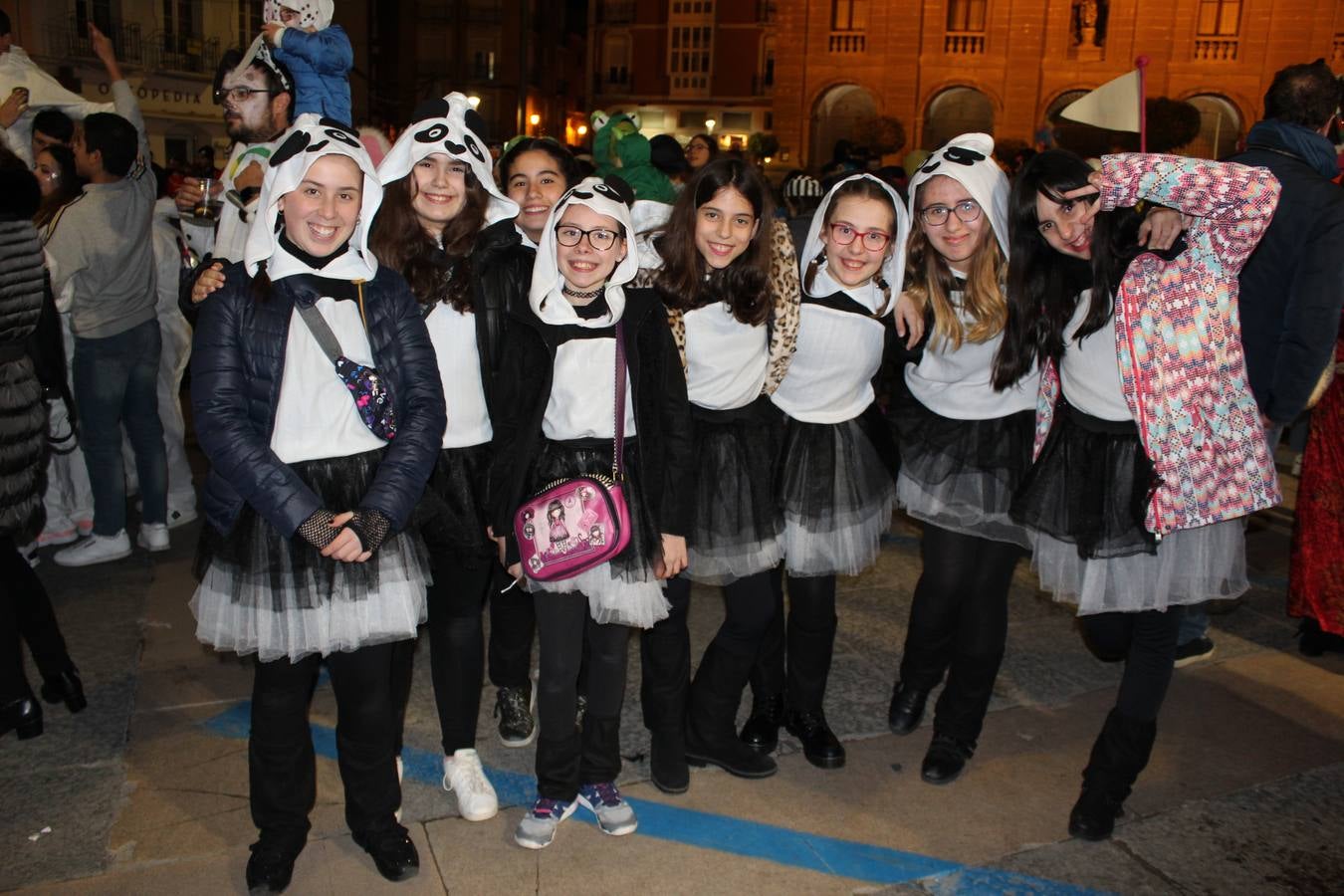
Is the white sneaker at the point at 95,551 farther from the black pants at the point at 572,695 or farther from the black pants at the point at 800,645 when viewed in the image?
the black pants at the point at 800,645

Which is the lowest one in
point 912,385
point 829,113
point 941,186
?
point 912,385

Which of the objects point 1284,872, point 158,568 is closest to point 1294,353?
point 1284,872

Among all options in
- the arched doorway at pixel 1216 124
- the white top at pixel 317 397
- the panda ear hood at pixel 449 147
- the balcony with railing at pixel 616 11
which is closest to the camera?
the white top at pixel 317 397

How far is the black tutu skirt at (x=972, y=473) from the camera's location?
11.8 feet

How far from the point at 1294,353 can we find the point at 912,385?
4.63 ft

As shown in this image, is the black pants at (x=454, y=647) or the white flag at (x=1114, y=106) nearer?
the black pants at (x=454, y=647)

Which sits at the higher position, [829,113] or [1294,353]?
[829,113]

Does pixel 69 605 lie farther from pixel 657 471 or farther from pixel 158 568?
pixel 657 471

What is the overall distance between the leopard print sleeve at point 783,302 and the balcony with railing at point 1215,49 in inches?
1446

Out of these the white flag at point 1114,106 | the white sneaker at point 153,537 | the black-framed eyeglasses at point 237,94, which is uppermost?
the white flag at point 1114,106

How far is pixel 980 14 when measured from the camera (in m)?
34.6

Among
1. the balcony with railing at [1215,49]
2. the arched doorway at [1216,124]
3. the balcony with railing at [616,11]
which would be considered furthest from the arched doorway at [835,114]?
the balcony with railing at [616,11]

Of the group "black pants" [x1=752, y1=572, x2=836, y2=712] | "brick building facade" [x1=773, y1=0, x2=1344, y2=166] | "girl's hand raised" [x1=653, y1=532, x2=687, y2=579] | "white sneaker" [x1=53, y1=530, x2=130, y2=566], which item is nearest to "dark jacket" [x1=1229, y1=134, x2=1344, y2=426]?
"black pants" [x1=752, y1=572, x2=836, y2=712]

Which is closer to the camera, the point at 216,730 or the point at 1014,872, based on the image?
the point at 1014,872
